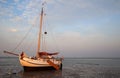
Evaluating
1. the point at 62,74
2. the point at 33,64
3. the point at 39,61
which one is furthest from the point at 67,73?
the point at 33,64

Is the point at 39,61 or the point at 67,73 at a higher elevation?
the point at 39,61

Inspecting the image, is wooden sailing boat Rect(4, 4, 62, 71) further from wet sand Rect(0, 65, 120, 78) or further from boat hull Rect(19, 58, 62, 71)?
wet sand Rect(0, 65, 120, 78)

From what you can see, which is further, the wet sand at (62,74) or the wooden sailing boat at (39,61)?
the wooden sailing boat at (39,61)

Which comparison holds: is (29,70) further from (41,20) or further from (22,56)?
(41,20)

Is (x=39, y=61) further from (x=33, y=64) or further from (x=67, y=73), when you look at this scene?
(x=67, y=73)

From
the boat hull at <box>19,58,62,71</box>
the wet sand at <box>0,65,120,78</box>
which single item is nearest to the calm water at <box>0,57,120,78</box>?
the wet sand at <box>0,65,120,78</box>

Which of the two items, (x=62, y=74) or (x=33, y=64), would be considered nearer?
(x=62, y=74)

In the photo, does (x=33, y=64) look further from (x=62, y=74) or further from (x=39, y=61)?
(x=62, y=74)

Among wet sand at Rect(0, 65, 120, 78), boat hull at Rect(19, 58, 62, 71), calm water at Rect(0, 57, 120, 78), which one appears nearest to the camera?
wet sand at Rect(0, 65, 120, 78)

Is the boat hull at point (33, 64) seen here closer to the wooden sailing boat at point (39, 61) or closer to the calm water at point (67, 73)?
the wooden sailing boat at point (39, 61)

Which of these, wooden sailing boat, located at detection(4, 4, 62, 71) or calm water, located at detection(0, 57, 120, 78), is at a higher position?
wooden sailing boat, located at detection(4, 4, 62, 71)

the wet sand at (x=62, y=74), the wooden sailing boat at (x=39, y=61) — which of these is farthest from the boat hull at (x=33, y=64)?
the wet sand at (x=62, y=74)

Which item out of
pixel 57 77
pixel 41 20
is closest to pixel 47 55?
pixel 41 20

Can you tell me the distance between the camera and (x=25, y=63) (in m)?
37.8
